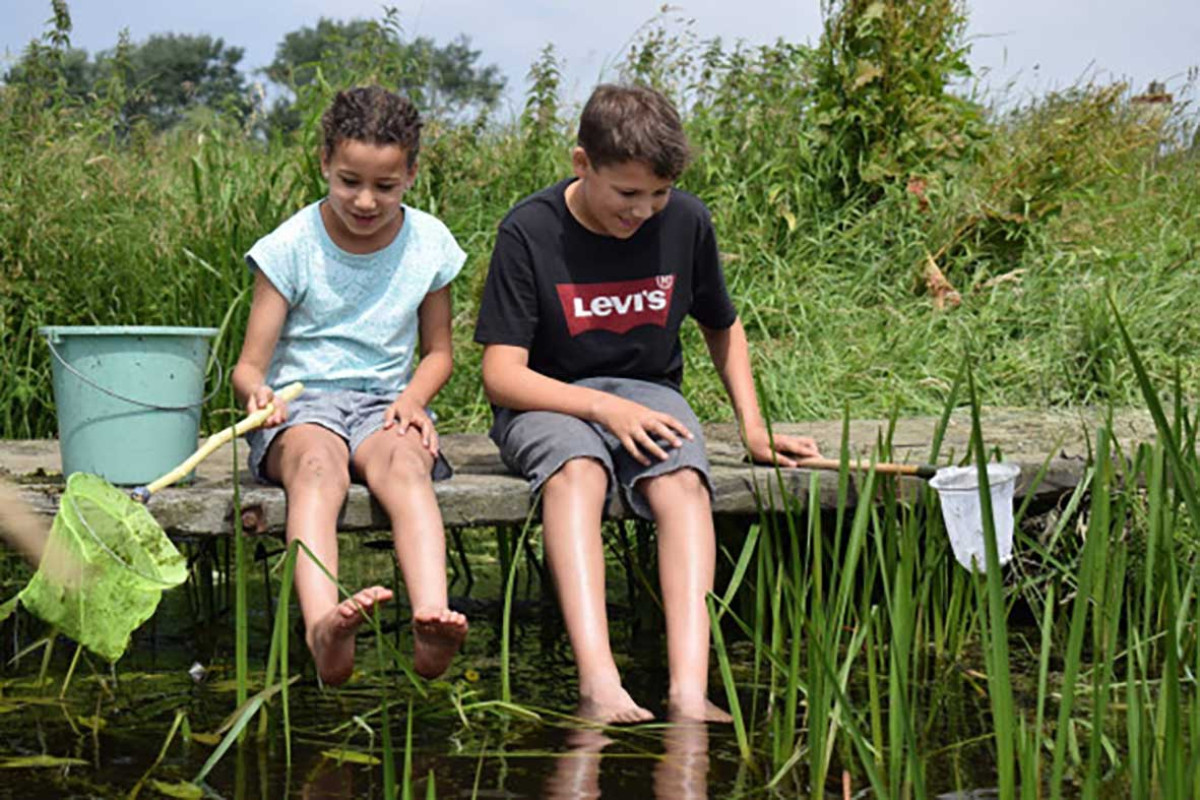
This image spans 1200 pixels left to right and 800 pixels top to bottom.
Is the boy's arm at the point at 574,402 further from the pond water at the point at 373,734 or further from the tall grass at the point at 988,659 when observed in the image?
the pond water at the point at 373,734

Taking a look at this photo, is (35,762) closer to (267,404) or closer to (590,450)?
(267,404)

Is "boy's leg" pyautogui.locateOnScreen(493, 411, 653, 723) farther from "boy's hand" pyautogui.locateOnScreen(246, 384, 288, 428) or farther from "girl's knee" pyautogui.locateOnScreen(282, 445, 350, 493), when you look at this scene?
"boy's hand" pyautogui.locateOnScreen(246, 384, 288, 428)

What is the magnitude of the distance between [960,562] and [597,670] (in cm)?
75

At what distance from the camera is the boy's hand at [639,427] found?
3143mm

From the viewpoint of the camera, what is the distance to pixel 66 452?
3.22 metres

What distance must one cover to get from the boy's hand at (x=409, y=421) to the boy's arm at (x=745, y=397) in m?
0.71

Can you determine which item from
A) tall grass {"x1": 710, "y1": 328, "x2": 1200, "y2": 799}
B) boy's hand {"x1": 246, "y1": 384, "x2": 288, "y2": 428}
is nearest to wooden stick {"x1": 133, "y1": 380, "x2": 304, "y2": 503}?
boy's hand {"x1": 246, "y1": 384, "x2": 288, "y2": 428}

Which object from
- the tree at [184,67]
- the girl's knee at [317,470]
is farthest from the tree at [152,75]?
the girl's knee at [317,470]

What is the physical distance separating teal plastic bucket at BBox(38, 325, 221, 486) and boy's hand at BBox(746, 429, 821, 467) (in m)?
1.26

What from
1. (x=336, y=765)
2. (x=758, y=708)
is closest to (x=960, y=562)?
(x=758, y=708)

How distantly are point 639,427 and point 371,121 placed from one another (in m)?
0.87

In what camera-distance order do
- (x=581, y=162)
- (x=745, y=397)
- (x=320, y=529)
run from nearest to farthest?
(x=320, y=529) → (x=581, y=162) → (x=745, y=397)

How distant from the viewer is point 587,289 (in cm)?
348

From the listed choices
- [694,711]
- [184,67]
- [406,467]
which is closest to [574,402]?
[406,467]
